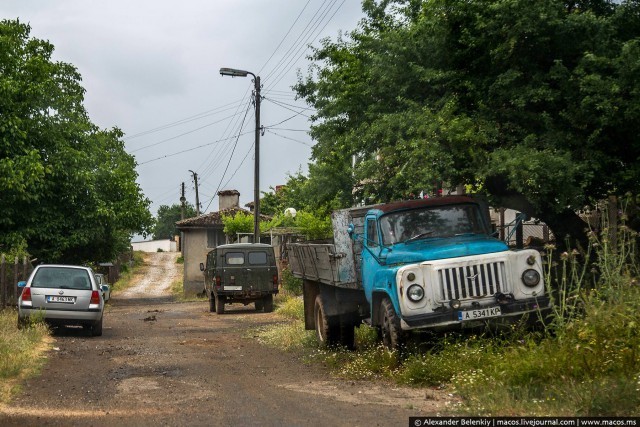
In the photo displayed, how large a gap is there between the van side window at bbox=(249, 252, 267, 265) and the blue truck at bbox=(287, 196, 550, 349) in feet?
44.6

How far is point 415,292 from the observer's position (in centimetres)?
1057

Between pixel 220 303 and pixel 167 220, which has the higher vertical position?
pixel 167 220

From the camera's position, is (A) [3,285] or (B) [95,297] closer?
(B) [95,297]

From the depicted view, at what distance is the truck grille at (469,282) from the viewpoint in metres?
10.7

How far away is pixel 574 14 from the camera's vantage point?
1371 centimetres

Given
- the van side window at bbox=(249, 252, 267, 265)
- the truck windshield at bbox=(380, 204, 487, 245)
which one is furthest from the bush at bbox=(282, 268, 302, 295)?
the truck windshield at bbox=(380, 204, 487, 245)

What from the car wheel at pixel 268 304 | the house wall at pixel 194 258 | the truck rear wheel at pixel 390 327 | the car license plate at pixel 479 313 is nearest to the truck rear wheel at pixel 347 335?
the truck rear wheel at pixel 390 327

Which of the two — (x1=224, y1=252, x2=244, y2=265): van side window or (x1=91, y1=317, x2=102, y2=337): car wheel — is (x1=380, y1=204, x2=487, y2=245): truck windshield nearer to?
(x1=91, y1=317, x2=102, y2=337): car wheel

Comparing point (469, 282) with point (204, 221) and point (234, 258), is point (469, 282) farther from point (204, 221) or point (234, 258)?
point (204, 221)

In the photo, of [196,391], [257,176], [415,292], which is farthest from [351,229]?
[257,176]

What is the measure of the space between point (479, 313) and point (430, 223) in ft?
6.87

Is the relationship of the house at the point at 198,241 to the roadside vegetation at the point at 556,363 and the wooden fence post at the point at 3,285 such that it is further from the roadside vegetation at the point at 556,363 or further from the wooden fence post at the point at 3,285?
the roadside vegetation at the point at 556,363

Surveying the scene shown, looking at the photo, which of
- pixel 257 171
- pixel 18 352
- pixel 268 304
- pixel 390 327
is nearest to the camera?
pixel 390 327

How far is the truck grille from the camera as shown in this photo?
1066cm
